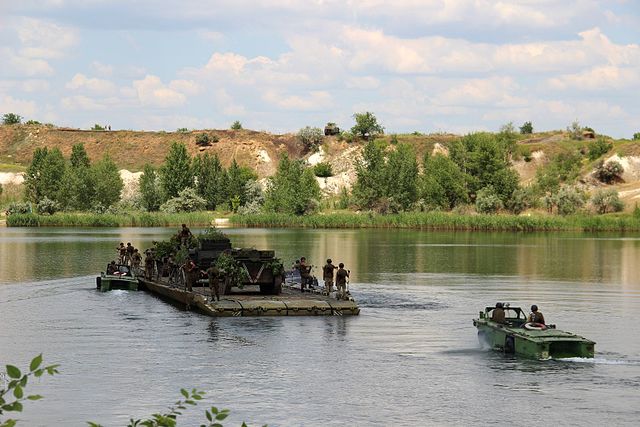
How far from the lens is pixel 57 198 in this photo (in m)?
162

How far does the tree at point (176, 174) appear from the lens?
6516 inches

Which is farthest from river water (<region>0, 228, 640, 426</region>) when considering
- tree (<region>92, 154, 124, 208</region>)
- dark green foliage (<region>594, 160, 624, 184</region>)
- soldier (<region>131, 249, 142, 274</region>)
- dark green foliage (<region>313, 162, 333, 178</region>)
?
dark green foliage (<region>313, 162, 333, 178</region>)

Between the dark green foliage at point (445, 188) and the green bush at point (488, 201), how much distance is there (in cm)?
356

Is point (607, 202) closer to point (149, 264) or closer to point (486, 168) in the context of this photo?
point (486, 168)

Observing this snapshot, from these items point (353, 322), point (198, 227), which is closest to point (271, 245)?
point (198, 227)

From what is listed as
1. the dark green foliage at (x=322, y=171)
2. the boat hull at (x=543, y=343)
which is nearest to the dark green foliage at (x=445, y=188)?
the dark green foliage at (x=322, y=171)

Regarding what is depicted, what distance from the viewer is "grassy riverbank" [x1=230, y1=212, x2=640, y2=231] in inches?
5266

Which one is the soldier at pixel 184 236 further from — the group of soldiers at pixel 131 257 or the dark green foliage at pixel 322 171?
the dark green foliage at pixel 322 171

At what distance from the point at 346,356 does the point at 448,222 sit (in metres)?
102

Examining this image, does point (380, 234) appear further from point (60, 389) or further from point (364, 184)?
point (60, 389)

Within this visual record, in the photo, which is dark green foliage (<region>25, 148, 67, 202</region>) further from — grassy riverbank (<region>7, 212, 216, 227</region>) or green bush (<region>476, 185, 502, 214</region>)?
green bush (<region>476, 185, 502, 214</region>)

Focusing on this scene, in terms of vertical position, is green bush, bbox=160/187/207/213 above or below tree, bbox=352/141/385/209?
below

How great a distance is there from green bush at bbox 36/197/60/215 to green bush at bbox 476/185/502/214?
63.7 metres

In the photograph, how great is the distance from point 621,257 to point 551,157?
376 feet
